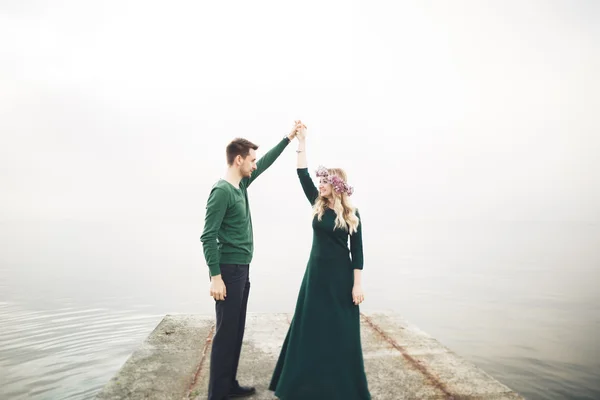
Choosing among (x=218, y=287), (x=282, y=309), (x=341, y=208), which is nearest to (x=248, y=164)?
(x=341, y=208)

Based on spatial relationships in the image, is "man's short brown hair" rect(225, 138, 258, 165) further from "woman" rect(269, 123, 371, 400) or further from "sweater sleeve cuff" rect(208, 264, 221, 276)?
"sweater sleeve cuff" rect(208, 264, 221, 276)

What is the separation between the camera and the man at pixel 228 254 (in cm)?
333

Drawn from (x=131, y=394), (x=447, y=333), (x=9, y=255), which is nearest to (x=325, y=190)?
(x=131, y=394)

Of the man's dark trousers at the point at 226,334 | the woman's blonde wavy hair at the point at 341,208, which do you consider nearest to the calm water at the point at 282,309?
the man's dark trousers at the point at 226,334

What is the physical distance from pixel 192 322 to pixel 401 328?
3.23 m

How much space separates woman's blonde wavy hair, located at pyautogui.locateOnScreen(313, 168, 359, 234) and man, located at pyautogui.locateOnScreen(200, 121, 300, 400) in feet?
2.34

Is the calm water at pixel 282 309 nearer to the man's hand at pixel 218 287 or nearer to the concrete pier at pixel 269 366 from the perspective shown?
the concrete pier at pixel 269 366

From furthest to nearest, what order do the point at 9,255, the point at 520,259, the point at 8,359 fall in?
the point at 520,259 < the point at 9,255 < the point at 8,359

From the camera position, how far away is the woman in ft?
11.6

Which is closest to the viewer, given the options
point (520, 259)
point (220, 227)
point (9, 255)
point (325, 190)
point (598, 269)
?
point (220, 227)

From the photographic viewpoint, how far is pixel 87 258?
98.9 feet

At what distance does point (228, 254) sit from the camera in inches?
137

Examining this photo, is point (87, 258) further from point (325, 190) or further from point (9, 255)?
point (325, 190)

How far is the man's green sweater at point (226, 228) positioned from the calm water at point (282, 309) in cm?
495
